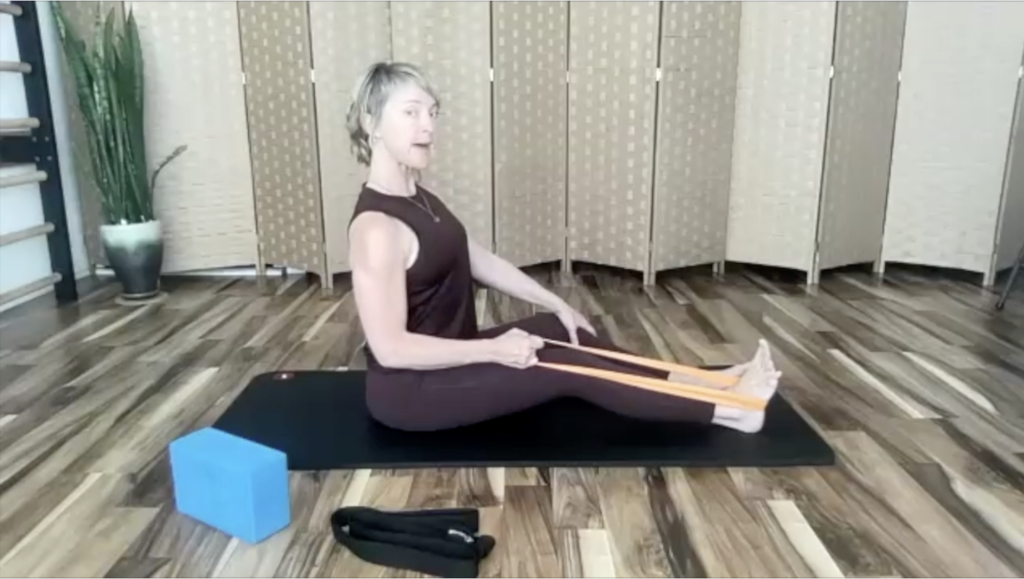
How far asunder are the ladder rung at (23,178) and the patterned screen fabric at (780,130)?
3134mm

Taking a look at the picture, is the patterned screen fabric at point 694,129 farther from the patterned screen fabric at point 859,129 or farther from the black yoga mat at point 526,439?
the black yoga mat at point 526,439

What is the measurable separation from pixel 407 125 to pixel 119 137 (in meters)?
2.23

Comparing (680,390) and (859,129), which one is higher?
(859,129)

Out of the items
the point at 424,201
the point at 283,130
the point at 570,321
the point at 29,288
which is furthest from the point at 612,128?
the point at 29,288

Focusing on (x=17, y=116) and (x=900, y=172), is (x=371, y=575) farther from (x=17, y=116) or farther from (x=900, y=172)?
(x=900, y=172)

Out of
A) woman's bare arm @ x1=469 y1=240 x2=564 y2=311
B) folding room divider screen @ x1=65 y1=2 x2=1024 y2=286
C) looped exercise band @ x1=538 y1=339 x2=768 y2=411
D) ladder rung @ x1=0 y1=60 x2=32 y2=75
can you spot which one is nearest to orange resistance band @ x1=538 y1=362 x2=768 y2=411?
looped exercise band @ x1=538 y1=339 x2=768 y2=411

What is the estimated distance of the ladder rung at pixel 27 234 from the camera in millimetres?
3311

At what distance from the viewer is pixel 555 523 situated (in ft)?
5.78

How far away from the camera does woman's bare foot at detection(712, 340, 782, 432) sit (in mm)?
2033

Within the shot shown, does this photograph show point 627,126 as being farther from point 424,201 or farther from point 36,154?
point 36,154

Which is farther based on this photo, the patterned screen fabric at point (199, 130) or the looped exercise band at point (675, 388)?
the patterned screen fabric at point (199, 130)

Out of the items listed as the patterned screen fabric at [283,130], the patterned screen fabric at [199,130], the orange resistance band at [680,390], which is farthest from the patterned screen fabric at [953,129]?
the patterned screen fabric at [199,130]

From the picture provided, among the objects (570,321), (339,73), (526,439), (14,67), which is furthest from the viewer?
(339,73)

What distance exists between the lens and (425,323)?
204 cm
